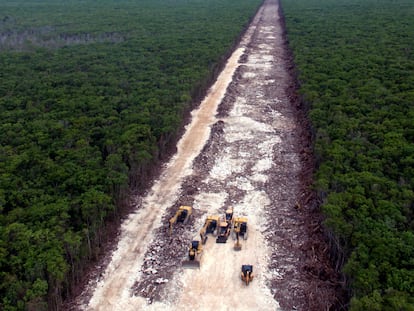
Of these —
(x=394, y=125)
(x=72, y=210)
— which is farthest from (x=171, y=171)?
(x=394, y=125)

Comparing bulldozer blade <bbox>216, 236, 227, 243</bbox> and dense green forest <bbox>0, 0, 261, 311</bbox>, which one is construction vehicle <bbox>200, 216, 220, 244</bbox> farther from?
dense green forest <bbox>0, 0, 261, 311</bbox>

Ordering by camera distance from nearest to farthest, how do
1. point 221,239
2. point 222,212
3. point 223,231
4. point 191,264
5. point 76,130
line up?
point 191,264 → point 221,239 → point 223,231 → point 222,212 → point 76,130

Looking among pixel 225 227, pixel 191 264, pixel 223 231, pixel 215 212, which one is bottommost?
pixel 191 264

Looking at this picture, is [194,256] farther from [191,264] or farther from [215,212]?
[215,212]

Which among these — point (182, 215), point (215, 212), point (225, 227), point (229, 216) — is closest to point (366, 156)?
point (229, 216)

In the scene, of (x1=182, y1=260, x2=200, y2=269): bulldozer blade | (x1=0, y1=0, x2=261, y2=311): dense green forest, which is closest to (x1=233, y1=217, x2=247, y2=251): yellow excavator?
(x1=182, y1=260, x2=200, y2=269): bulldozer blade

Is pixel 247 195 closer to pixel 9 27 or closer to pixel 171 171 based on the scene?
pixel 171 171
